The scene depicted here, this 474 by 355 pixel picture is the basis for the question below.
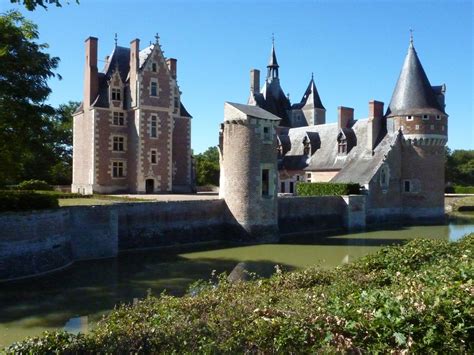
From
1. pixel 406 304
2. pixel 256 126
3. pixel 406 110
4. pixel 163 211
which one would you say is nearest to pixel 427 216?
pixel 406 110

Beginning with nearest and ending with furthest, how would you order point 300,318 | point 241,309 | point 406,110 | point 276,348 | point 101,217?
point 276,348, point 300,318, point 241,309, point 101,217, point 406,110

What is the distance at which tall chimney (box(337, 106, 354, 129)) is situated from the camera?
109ft

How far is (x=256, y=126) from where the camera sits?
19672 millimetres

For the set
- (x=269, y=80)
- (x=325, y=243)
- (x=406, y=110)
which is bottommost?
(x=325, y=243)

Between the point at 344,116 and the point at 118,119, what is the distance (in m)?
16.1

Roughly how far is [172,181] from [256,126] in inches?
487

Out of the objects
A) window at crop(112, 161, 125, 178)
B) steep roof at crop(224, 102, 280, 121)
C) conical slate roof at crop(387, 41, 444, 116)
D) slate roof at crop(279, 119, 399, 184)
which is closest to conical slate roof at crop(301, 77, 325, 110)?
slate roof at crop(279, 119, 399, 184)

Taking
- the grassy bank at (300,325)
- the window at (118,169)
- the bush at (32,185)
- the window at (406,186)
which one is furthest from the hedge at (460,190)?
the grassy bank at (300,325)

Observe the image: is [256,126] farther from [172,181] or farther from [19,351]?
[19,351]

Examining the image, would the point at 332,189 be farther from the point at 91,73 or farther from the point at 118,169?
the point at 91,73

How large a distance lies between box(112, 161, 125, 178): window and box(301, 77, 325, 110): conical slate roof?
2136 centimetres

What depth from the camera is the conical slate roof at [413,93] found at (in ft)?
95.3

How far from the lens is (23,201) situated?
13.4 metres

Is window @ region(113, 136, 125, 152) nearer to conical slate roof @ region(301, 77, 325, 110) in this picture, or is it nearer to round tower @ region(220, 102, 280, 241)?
round tower @ region(220, 102, 280, 241)
